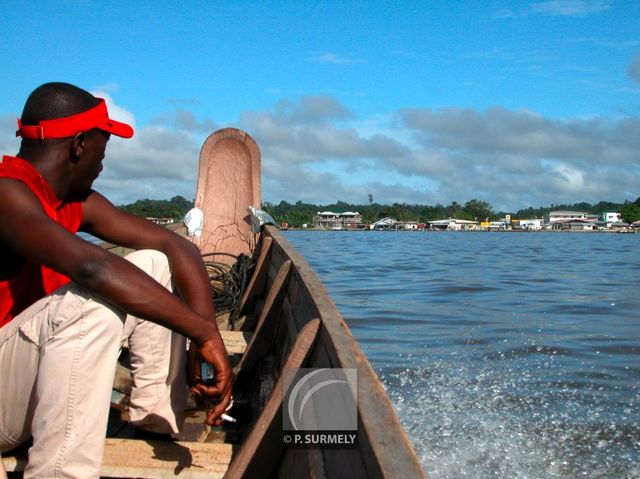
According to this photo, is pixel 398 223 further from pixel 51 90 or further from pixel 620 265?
pixel 51 90

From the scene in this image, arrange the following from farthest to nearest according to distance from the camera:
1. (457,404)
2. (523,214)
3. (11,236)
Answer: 1. (523,214)
2. (457,404)
3. (11,236)

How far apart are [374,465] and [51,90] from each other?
1385 millimetres

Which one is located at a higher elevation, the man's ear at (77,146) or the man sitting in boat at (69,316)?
the man's ear at (77,146)

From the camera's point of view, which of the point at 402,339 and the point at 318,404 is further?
the point at 402,339

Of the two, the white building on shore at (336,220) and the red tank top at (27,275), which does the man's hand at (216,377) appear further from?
the white building on shore at (336,220)

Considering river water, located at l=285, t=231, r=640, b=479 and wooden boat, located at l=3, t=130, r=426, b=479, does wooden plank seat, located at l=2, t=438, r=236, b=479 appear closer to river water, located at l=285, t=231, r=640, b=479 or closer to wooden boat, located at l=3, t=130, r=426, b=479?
wooden boat, located at l=3, t=130, r=426, b=479

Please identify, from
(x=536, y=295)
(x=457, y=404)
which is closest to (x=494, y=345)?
(x=457, y=404)

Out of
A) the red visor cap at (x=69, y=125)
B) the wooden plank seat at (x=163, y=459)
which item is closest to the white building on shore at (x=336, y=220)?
the wooden plank seat at (x=163, y=459)

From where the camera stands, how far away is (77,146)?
178cm

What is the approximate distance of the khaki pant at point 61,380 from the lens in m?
1.47

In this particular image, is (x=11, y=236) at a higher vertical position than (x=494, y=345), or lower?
higher

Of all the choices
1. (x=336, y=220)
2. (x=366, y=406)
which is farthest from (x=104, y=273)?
(x=336, y=220)

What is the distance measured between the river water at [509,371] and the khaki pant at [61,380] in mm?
2751

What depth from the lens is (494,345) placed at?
6.96m
